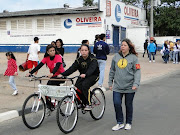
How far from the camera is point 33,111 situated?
18.6 feet

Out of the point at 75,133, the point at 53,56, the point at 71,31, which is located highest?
the point at 71,31

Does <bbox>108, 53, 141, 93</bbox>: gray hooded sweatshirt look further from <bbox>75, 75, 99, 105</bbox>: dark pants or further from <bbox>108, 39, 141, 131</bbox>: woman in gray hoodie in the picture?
<bbox>75, 75, 99, 105</bbox>: dark pants

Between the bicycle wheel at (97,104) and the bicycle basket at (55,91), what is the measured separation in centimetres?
101

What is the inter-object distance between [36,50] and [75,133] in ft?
23.2

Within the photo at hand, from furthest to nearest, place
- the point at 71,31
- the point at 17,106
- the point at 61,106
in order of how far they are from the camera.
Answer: the point at 71,31
the point at 17,106
the point at 61,106

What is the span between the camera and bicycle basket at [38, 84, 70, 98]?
216 inches

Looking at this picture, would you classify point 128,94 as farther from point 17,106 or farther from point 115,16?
point 115,16

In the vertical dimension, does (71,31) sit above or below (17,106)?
above

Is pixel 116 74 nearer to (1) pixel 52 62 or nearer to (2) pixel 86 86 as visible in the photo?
(2) pixel 86 86

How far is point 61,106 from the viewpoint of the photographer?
17.5 ft

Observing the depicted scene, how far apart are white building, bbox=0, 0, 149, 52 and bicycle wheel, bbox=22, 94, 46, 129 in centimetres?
2100

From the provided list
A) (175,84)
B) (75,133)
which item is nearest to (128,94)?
(75,133)

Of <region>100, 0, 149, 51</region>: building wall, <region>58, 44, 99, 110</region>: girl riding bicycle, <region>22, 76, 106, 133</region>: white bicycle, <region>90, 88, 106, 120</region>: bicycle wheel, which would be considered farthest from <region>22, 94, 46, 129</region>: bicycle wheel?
<region>100, 0, 149, 51</region>: building wall

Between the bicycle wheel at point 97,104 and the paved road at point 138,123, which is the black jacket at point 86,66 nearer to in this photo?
the bicycle wheel at point 97,104
